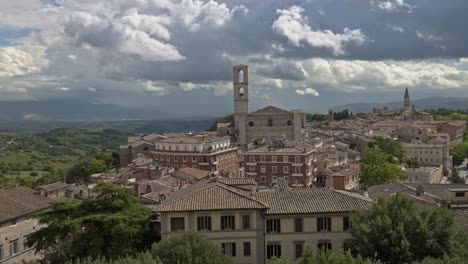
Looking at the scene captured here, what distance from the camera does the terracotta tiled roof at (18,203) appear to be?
3325cm

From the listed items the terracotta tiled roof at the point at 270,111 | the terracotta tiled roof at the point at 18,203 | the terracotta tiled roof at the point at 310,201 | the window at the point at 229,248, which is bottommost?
the window at the point at 229,248

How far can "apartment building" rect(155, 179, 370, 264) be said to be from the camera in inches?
1203

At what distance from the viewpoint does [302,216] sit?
3077 cm

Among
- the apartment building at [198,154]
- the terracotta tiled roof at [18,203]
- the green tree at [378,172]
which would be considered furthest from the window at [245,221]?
the apartment building at [198,154]

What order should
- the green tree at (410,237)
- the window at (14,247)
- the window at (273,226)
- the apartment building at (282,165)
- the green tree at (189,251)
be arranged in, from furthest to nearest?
the apartment building at (282,165) → the window at (14,247) → the window at (273,226) → the green tree at (410,237) → the green tree at (189,251)

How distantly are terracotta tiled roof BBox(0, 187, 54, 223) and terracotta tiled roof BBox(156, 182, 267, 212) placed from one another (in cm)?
968

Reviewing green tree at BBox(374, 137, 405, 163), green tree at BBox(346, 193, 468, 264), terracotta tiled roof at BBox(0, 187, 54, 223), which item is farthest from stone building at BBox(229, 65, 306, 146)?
green tree at BBox(346, 193, 468, 264)

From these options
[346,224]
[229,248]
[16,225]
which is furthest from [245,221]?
[16,225]

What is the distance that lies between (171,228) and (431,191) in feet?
80.5

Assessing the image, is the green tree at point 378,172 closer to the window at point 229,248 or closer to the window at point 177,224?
the window at point 229,248

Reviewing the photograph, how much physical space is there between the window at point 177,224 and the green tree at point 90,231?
6.15 ft

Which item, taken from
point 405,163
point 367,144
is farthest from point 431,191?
point 367,144

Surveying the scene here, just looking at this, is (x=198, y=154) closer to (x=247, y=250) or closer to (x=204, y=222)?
(x=204, y=222)

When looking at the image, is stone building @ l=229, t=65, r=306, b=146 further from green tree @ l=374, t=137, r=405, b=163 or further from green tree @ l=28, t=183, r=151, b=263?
green tree @ l=28, t=183, r=151, b=263
